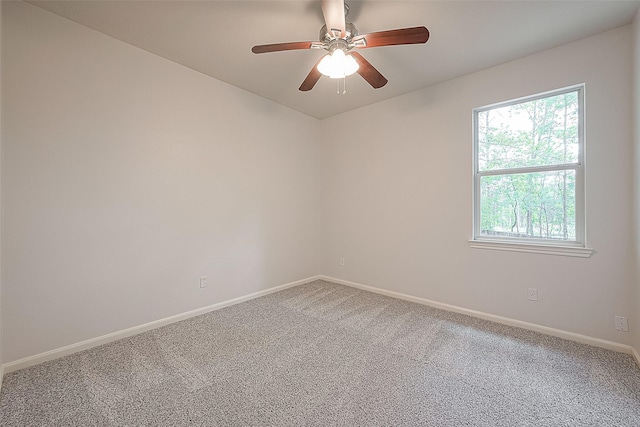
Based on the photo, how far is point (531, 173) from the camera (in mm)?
2561

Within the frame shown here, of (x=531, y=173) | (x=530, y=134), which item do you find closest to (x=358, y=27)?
(x=530, y=134)

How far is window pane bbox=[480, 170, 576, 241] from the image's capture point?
7.83 feet

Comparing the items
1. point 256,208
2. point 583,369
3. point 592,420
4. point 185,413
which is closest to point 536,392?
point 592,420

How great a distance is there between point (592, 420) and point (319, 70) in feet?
9.28

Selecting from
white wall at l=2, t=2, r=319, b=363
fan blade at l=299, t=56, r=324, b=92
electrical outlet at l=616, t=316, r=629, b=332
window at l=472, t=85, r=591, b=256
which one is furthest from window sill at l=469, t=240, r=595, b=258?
white wall at l=2, t=2, r=319, b=363

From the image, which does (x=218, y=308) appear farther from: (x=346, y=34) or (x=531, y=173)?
(x=531, y=173)

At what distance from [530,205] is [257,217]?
3.07 m

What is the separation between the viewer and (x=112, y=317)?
7.52ft

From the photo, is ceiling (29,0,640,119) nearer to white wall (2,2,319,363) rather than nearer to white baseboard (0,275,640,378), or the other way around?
white wall (2,2,319,363)

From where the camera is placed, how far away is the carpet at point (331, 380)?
1.46 m

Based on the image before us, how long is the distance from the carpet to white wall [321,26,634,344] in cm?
42

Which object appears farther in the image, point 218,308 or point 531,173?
point 218,308

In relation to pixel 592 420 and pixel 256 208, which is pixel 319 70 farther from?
pixel 592 420

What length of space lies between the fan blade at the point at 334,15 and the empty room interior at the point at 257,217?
14 mm
